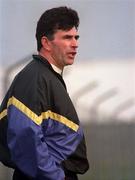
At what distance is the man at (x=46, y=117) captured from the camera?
4.88ft

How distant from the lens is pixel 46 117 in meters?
1.54

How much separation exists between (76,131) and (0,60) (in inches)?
51.4

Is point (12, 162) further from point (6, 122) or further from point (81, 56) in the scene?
point (81, 56)

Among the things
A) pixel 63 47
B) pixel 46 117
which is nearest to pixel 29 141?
pixel 46 117

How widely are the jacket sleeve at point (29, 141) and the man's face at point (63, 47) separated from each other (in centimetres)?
16

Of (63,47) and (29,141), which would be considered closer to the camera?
(29,141)

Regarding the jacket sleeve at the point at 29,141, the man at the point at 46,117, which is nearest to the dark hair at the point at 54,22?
the man at the point at 46,117

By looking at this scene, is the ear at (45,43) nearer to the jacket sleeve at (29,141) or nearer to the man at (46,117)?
the man at (46,117)

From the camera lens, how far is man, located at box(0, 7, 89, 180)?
1.49m

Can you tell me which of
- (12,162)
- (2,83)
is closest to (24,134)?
(12,162)

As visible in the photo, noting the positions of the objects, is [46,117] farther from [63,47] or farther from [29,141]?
[63,47]

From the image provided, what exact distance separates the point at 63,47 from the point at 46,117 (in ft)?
0.87

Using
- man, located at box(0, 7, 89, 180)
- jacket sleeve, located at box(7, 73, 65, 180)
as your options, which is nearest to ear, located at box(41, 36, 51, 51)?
man, located at box(0, 7, 89, 180)

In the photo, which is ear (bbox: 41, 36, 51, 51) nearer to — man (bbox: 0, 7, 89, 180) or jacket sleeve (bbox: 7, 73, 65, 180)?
man (bbox: 0, 7, 89, 180)
